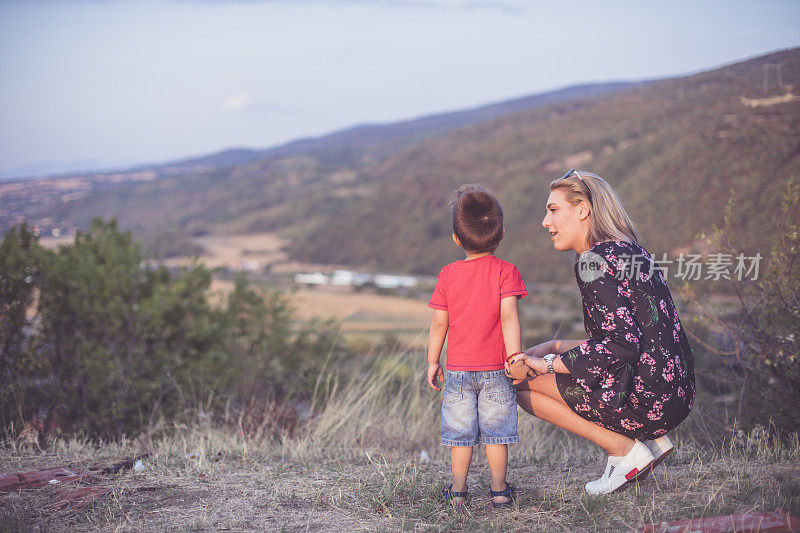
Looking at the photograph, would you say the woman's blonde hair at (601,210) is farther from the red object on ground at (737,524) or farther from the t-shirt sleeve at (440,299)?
the red object on ground at (737,524)

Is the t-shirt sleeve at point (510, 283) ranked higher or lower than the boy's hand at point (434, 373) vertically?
higher

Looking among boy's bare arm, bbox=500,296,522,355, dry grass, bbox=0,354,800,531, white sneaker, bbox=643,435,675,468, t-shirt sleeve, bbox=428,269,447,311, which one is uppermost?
t-shirt sleeve, bbox=428,269,447,311

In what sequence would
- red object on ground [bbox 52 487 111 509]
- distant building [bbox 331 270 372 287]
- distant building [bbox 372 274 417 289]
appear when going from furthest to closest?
1. distant building [bbox 331 270 372 287]
2. distant building [bbox 372 274 417 289]
3. red object on ground [bbox 52 487 111 509]

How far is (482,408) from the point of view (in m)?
2.78

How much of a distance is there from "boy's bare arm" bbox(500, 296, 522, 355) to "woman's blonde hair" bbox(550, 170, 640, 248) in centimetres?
52

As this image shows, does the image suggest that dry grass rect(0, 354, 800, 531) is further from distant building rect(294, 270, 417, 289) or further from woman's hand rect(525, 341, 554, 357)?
distant building rect(294, 270, 417, 289)

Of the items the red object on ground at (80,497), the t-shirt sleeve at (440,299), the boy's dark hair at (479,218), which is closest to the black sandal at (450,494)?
the t-shirt sleeve at (440,299)

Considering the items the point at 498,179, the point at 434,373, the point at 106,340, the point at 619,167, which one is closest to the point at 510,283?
the point at 434,373

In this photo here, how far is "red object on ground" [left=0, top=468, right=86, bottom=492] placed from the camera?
3.02 m

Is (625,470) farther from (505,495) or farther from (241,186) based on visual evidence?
(241,186)

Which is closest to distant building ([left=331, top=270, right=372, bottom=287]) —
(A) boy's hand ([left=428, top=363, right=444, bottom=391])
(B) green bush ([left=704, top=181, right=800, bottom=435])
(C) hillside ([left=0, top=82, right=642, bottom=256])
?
(C) hillside ([left=0, top=82, right=642, bottom=256])

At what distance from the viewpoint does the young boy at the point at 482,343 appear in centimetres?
275

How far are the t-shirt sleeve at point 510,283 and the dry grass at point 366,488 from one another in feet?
3.30

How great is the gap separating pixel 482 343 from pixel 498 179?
3505cm
